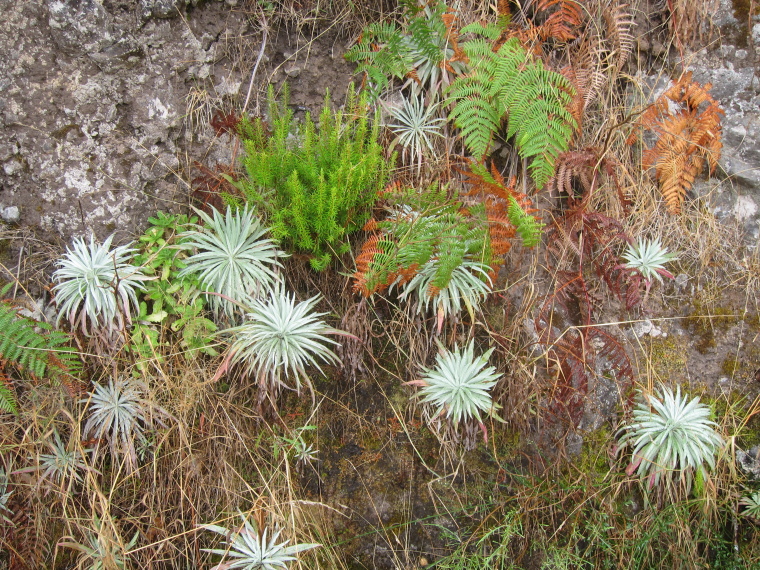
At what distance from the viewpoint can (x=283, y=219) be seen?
278 centimetres

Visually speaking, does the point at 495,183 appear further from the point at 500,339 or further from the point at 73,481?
the point at 73,481

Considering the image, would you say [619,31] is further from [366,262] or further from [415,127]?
[366,262]

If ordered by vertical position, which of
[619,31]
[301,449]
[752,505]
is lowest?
[301,449]

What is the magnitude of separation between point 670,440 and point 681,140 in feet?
5.49

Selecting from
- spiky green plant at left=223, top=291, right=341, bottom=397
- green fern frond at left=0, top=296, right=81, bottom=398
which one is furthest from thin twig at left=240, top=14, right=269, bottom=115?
green fern frond at left=0, top=296, right=81, bottom=398

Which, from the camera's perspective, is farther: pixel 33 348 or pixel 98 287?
pixel 98 287

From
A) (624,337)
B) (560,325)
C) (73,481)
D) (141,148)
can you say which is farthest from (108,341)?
(624,337)

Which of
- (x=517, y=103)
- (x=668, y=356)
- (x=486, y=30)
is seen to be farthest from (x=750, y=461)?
(x=486, y=30)

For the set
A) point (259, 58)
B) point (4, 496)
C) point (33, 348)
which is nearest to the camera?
point (33, 348)

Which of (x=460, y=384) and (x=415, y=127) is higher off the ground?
(x=415, y=127)

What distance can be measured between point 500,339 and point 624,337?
0.73 metres

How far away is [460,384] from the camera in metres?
2.70

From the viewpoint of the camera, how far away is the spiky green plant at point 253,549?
2506 millimetres

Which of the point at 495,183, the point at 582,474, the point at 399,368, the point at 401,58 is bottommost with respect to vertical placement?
the point at 582,474
